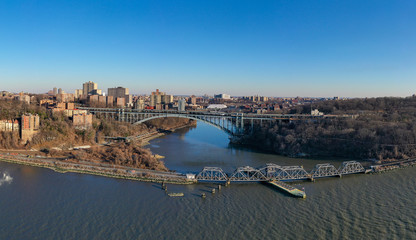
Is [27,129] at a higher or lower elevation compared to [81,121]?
lower

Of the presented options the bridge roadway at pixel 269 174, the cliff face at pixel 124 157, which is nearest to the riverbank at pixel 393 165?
the bridge roadway at pixel 269 174

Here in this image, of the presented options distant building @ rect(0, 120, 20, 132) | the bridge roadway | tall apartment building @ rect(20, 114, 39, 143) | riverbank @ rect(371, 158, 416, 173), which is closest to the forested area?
riverbank @ rect(371, 158, 416, 173)

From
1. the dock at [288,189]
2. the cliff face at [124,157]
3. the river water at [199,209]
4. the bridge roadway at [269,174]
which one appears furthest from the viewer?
the cliff face at [124,157]

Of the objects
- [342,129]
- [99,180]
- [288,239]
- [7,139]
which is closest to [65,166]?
[99,180]

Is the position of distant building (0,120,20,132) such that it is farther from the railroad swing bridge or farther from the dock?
the dock

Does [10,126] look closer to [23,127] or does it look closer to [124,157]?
[23,127]

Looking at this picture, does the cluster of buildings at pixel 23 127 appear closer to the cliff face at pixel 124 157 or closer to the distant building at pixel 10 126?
the distant building at pixel 10 126

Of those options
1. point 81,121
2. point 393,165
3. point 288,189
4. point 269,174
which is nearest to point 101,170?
point 269,174
